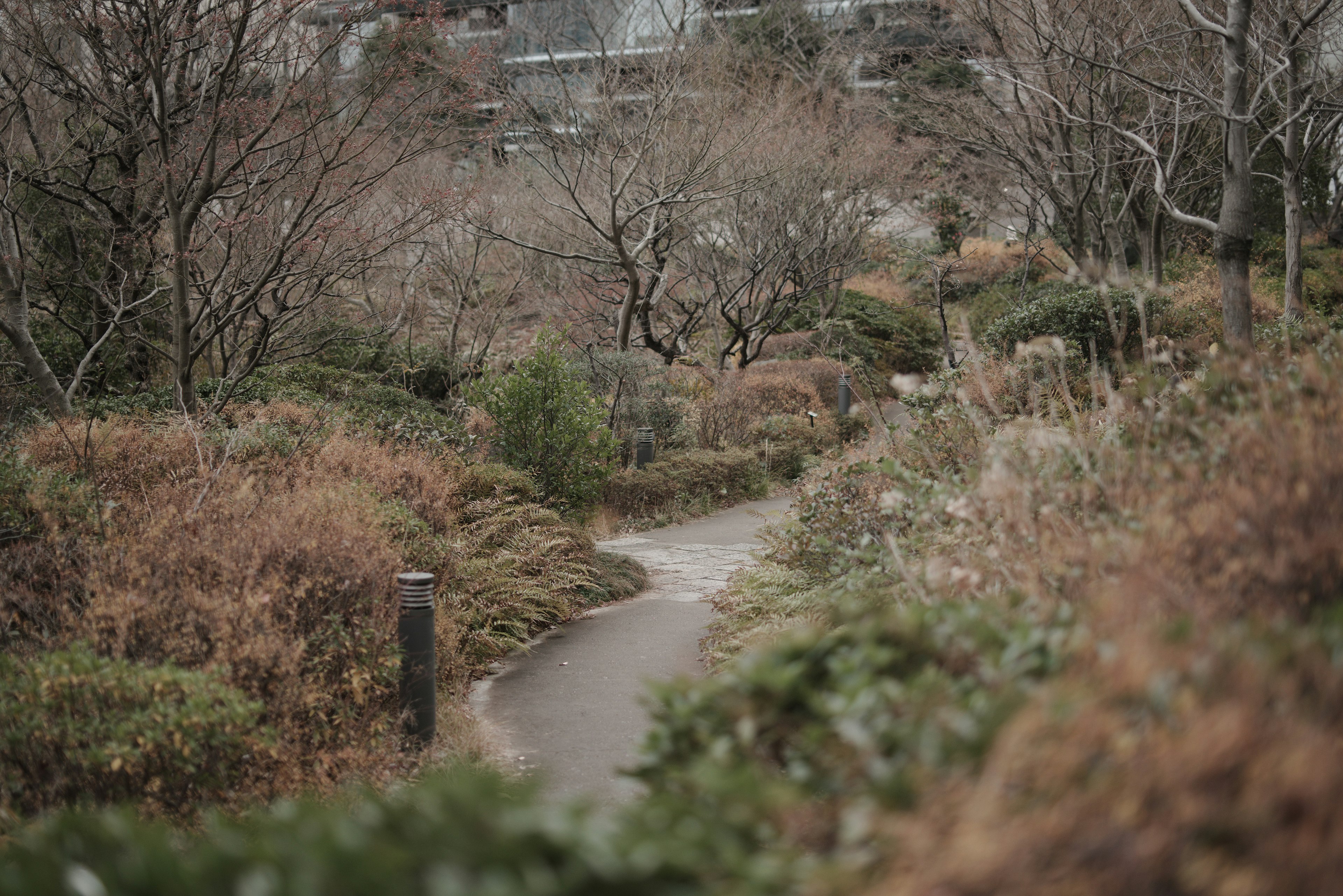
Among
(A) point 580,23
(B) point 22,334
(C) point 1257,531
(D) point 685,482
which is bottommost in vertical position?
(D) point 685,482

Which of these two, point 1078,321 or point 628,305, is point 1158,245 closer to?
point 1078,321

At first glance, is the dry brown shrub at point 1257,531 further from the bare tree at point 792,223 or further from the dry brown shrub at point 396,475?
the bare tree at point 792,223

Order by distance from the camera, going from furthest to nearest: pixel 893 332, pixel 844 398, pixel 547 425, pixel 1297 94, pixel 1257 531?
pixel 893 332
pixel 844 398
pixel 1297 94
pixel 547 425
pixel 1257 531

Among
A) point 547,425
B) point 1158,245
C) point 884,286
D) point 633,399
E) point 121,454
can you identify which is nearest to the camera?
point 121,454

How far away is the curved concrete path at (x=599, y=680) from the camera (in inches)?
177

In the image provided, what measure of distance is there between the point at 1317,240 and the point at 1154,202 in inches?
193

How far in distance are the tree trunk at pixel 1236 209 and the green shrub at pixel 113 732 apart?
323 inches

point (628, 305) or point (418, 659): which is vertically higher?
point (628, 305)

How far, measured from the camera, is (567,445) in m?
8.84

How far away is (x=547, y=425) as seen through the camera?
8828 mm

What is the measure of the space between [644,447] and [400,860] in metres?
10.2

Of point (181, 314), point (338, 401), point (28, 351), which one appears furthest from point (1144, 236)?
point (28, 351)

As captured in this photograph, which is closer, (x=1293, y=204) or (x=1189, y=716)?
(x=1189, y=716)

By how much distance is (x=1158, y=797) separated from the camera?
154cm
